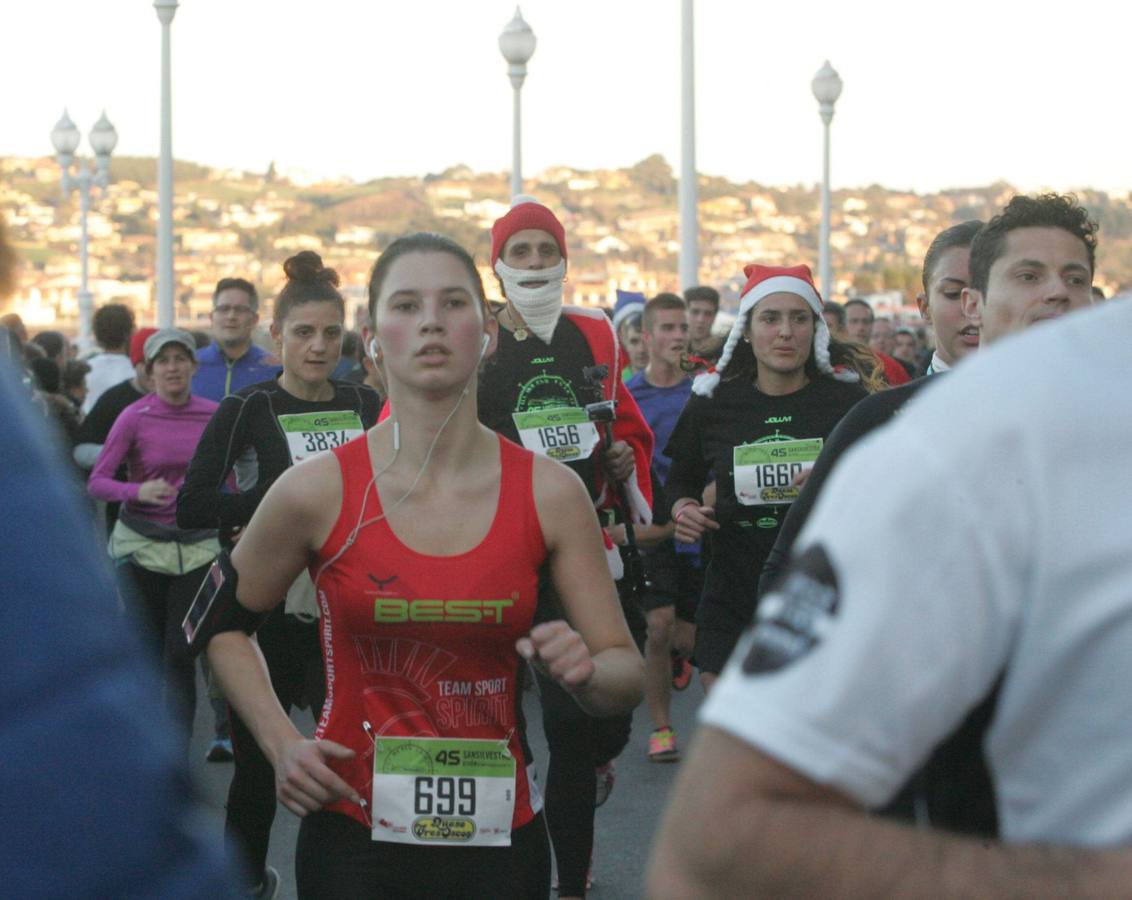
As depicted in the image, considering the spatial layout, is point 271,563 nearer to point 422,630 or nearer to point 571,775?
point 422,630

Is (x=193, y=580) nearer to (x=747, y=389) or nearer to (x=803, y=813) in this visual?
(x=747, y=389)

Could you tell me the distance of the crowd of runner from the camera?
128 cm

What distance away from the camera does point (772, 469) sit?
6.27 meters

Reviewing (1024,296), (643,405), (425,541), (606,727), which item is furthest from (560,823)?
(643,405)

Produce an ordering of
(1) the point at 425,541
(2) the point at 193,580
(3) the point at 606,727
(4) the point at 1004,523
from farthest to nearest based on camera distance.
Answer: (2) the point at 193,580
(3) the point at 606,727
(1) the point at 425,541
(4) the point at 1004,523

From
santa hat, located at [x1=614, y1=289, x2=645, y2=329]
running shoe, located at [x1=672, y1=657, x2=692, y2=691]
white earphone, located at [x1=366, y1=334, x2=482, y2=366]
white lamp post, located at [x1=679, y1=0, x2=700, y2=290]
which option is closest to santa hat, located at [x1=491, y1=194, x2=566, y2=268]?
white earphone, located at [x1=366, y1=334, x2=482, y2=366]

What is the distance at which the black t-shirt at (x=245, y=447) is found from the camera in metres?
6.09

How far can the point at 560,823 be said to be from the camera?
520 cm

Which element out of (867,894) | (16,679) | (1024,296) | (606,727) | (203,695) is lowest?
(203,695)

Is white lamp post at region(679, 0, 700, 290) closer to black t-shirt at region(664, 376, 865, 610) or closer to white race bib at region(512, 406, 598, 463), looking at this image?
black t-shirt at region(664, 376, 865, 610)

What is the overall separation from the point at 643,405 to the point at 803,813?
333 inches

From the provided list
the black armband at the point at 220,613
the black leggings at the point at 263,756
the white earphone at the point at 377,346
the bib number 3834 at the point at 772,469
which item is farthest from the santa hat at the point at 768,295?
the black armband at the point at 220,613

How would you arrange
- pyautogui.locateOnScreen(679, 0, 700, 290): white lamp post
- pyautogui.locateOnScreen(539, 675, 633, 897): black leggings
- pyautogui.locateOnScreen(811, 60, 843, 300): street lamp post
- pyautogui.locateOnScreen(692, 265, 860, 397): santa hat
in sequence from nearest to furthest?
pyautogui.locateOnScreen(539, 675, 633, 897): black leggings < pyautogui.locateOnScreen(692, 265, 860, 397): santa hat < pyautogui.locateOnScreen(679, 0, 700, 290): white lamp post < pyautogui.locateOnScreen(811, 60, 843, 300): street lamp post

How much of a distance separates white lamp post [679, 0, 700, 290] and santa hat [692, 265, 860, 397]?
916cm
